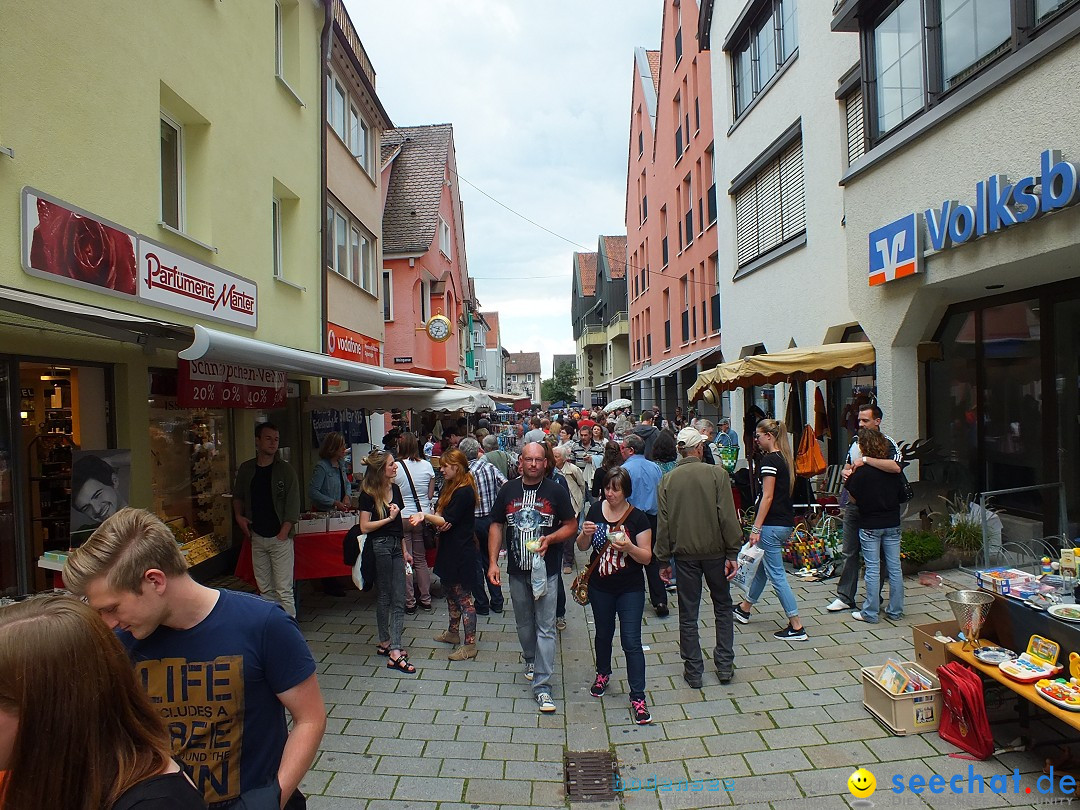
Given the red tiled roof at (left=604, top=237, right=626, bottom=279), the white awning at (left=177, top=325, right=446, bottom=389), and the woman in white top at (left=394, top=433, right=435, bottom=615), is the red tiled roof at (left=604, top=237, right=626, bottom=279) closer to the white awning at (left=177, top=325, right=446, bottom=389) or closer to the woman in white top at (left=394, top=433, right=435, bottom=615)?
the white awning at (left=177, top=325, right=446, bottom=389)

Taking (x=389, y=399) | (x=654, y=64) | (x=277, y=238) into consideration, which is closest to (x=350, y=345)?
(x=389, y=399)

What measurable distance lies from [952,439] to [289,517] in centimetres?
800

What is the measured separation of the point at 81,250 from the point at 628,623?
494cm

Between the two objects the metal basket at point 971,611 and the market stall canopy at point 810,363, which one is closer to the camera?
the metal basket at point 971,611

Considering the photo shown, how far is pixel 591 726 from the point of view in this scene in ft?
14.7

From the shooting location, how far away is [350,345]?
12.7 m

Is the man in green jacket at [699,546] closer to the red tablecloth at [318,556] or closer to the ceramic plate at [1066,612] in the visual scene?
the ceramic plate at [1066,612]

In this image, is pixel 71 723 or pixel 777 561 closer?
pixel 71 723

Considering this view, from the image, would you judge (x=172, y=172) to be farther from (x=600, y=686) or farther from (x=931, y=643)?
(x=931, y=643)

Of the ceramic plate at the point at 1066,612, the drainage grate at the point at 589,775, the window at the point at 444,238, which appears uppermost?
the window at the point at 444,238

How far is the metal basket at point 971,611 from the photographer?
4055 millimetres

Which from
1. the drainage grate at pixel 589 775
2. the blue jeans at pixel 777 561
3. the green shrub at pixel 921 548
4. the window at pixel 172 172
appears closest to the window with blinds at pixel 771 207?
the green shrub at pixel 921 548

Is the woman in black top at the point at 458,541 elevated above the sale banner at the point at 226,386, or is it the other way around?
the sale banner at the point at 226,386

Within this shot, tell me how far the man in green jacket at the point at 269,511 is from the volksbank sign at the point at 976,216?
6641mm
